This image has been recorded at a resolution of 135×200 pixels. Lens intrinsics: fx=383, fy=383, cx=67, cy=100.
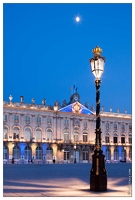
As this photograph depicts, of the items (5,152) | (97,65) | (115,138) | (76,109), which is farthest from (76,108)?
(97,65)

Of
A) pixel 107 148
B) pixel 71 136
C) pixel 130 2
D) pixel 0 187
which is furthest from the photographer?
pixel 107 148

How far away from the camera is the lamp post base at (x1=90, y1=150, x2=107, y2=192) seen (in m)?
10.0

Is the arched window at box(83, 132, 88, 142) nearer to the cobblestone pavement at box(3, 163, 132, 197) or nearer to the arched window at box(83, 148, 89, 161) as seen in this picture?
the arched window at box(83, 148, 89, 161)

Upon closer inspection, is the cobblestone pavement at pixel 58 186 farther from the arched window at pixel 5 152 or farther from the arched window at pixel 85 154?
the arched window at pixel 85 154

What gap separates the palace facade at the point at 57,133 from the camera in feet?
172

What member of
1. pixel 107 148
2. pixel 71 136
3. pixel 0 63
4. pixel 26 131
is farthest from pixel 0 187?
pixel 107 148

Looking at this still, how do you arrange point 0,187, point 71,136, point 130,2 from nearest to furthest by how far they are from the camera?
point 0,187 < point 130,2 < point 71,136

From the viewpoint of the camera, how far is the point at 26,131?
176 feet

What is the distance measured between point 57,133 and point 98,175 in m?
46.3

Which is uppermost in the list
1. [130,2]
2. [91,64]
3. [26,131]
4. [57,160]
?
[130,2]

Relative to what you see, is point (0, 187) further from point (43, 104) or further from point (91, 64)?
point (43, 104)

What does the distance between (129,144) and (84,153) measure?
1018 centimetres

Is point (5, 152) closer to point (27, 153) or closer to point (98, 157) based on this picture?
point (27, 153)

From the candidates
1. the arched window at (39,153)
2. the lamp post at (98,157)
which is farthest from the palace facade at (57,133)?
the lamp post at (98,157)
